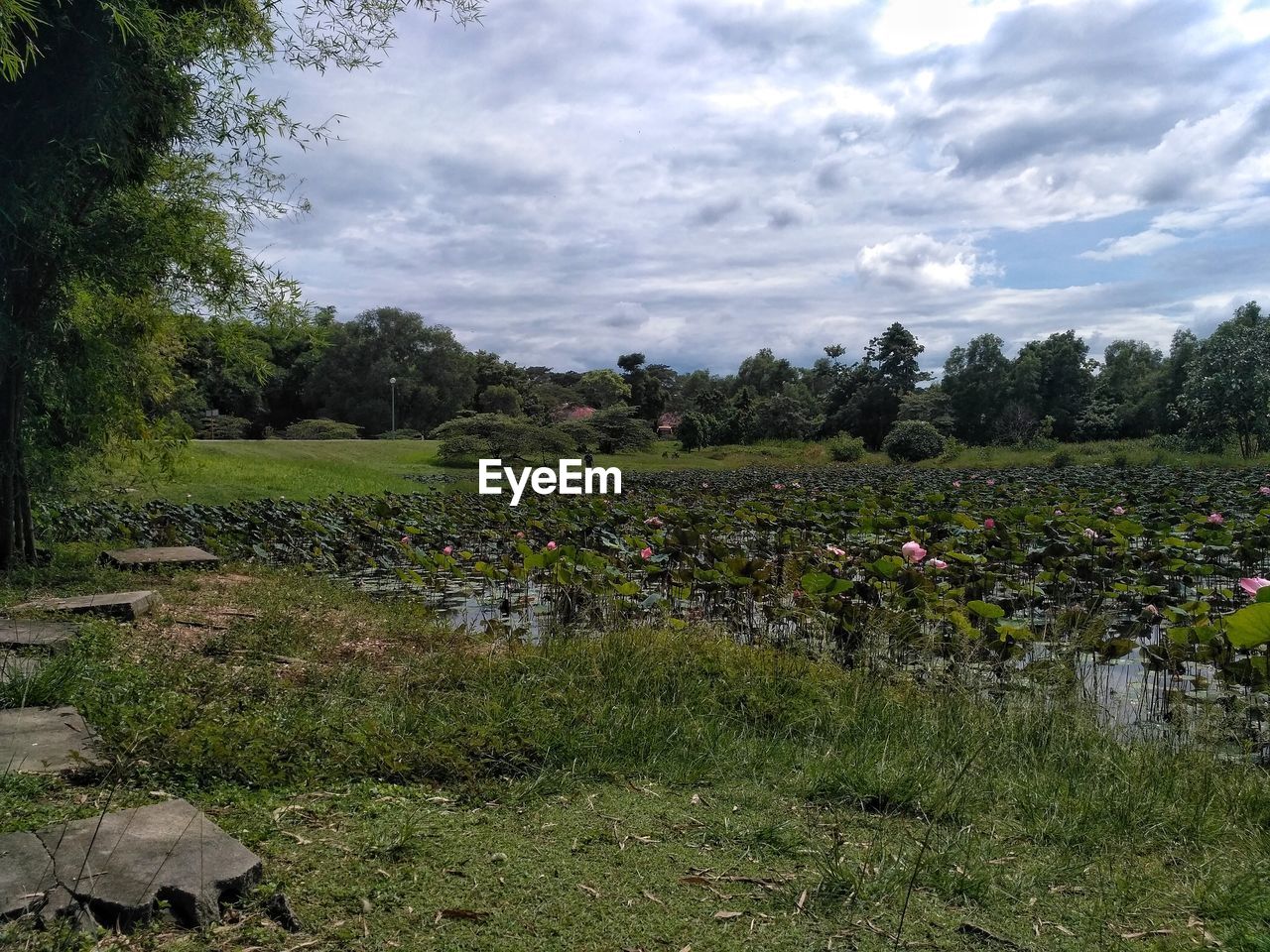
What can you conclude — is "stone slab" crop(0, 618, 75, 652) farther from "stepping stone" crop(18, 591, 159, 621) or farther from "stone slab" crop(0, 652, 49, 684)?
"stepping stone" crop(18, 591, 159, 621)

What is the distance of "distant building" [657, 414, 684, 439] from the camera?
5325cm

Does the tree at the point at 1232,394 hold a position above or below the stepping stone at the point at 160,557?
above

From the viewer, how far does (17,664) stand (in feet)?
12.0

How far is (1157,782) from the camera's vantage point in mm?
3436

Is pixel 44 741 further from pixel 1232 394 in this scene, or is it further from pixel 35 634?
pixel 1232 394

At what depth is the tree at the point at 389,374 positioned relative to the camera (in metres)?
42.9

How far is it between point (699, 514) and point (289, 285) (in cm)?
507

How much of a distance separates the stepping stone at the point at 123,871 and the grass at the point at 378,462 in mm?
7144

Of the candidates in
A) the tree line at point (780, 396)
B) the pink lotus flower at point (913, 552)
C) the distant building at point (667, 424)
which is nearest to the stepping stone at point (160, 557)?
the pink lotus flower at point (913, 552)

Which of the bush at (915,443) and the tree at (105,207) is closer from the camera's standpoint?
the tree at (105,207)

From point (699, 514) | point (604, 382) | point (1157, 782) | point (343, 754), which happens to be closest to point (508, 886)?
point (343, 754)

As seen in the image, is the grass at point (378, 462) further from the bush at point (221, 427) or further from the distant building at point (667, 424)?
the distant building at point (667, 424)

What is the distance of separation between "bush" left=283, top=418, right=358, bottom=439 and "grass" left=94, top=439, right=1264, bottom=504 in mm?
4409

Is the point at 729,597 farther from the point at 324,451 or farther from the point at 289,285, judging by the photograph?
the point at 324,451
